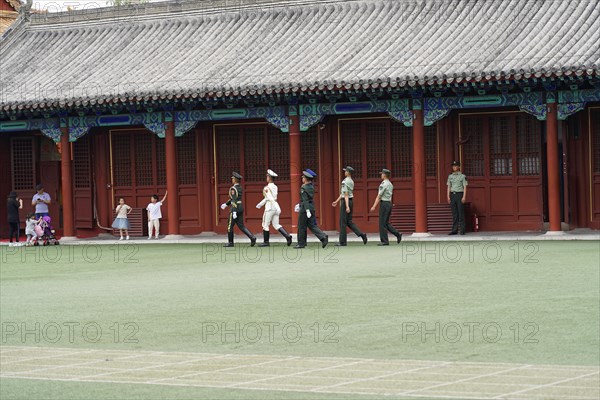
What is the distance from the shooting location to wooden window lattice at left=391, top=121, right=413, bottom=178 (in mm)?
31891

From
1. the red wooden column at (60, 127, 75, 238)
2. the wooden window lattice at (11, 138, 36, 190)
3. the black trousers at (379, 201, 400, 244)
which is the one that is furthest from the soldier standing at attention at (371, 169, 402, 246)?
the wooden window lattice at (11, 138, 36, 190)

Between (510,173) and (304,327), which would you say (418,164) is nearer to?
(510,173)

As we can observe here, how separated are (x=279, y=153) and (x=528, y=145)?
6359mm

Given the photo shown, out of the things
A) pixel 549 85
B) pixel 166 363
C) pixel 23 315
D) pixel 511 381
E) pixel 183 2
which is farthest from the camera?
pixel 183 2

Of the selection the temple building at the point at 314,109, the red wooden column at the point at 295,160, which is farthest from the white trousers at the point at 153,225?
the red wooden column at the point at 295,160

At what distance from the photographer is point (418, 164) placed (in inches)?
1176

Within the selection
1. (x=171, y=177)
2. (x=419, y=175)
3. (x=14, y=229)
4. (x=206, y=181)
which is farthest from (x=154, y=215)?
(x=419, y=175)

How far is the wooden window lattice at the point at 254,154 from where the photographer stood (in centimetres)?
3350

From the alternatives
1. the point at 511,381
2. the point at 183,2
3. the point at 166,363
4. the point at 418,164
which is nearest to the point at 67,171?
the point at 183,2

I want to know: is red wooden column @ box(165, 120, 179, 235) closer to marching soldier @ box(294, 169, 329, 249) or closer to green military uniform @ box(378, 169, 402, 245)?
marching soldier @ box(294, 169, 329, 249)

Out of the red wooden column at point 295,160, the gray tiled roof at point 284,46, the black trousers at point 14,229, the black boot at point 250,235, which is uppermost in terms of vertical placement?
the gray tiled roof at point 284,46

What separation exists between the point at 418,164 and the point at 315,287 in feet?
41.7

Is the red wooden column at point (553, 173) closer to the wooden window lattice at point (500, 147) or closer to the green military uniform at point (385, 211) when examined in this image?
the wooden window lattice at point (500, 147)

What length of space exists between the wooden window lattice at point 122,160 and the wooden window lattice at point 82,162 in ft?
2.74
